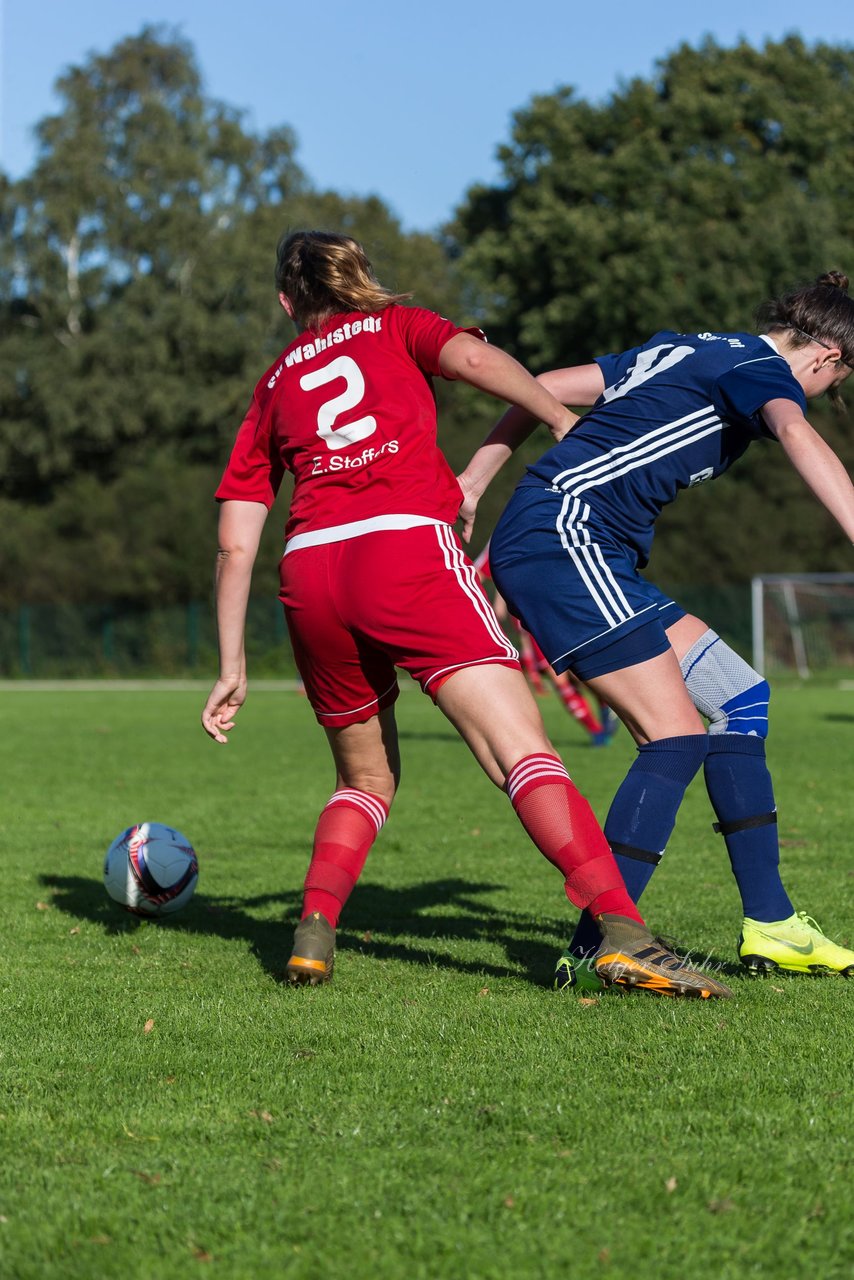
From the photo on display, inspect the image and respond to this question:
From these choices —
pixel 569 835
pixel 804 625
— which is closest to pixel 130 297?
pixel 804 625

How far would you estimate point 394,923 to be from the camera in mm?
5520

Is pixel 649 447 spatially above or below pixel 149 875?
above

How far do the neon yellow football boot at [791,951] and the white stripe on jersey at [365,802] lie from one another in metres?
1.19

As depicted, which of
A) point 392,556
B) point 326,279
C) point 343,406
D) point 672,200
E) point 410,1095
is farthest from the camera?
point 672,200

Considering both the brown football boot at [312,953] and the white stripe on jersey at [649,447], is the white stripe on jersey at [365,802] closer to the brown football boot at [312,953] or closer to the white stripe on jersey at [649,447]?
the brown football boot at [312,953]

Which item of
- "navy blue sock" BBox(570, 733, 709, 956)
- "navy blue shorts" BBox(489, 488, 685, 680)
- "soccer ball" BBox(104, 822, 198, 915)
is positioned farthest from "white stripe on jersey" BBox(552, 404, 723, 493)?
"soccer ball" BBox(104, 822, 198, 915)

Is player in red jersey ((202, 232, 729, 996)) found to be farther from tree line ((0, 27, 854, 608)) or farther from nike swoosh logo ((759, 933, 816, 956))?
tree line ((0, 27, 854, 608))

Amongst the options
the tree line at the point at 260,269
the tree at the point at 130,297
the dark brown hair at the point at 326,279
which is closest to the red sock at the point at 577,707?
the dark brown hair at the point at 326,279

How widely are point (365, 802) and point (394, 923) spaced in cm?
115

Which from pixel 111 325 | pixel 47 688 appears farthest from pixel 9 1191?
pixel 111 325

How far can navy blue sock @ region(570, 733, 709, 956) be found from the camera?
4242 millimetres

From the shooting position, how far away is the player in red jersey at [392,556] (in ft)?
12.9

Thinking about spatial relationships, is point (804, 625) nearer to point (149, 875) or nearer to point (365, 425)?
point (149, 875)

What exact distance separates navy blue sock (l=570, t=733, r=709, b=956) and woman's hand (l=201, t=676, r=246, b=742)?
1204 millimetres
